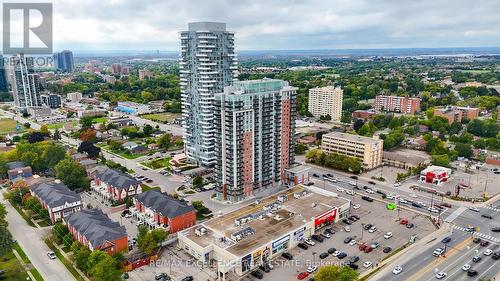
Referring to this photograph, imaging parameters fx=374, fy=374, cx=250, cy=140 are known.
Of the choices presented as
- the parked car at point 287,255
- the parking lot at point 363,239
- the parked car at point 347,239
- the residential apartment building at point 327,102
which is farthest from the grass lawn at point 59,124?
the parked car at point 347,239

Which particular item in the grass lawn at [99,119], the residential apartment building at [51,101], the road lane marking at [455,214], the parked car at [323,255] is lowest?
the parked car at [323,255]

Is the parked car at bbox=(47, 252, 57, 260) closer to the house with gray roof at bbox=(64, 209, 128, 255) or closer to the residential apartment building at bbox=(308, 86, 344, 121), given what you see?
the house with gray roof at bbox=(64, 209, 128, 255)

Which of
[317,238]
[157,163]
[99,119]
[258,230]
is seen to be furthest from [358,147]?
[99,119]

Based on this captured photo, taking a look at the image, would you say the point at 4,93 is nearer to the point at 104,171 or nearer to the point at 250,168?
the point at 104,171

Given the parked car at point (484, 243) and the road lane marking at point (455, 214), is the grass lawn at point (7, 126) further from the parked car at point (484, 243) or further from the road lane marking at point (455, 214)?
the parked car at point (484, 243)

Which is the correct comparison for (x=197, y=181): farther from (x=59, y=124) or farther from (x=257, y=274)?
(x=59, y=124)

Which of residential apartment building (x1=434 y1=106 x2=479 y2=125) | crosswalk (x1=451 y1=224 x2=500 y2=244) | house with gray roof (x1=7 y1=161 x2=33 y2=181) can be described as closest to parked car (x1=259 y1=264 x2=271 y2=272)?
crosswalk (x1=451 y1=224 x2=500 y2=244)
